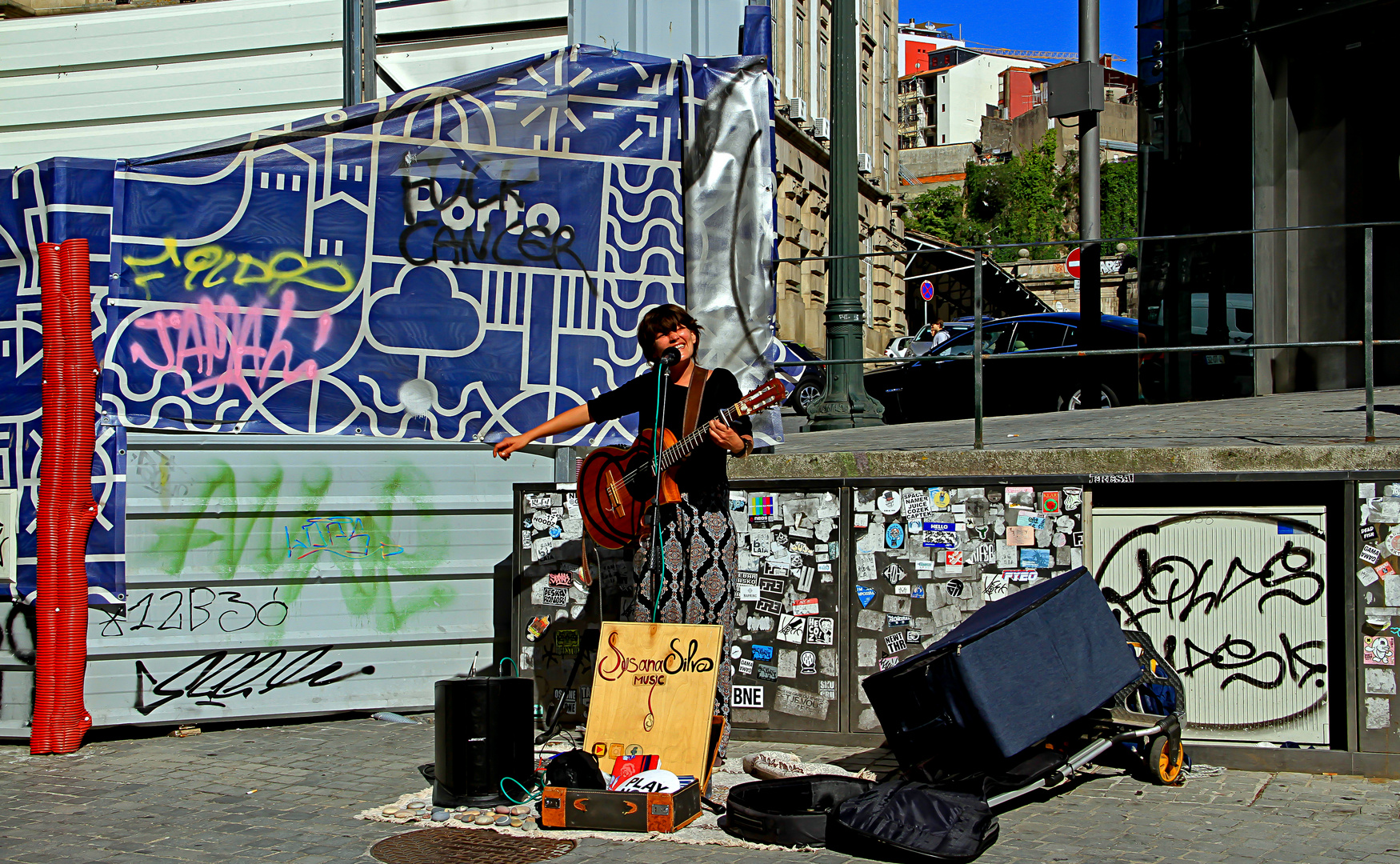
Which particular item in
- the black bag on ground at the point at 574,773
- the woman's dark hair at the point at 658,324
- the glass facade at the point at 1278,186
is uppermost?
the glass facade at the point at 1278,186

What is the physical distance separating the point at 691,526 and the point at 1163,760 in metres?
2.29

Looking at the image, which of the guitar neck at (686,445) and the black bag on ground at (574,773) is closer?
the black bag on ground at (574,773)

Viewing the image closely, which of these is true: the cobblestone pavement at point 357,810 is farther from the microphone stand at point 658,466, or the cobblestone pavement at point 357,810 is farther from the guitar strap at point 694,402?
the guitar strap at point 694,402

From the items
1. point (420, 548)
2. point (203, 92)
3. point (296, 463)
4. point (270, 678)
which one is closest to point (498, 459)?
point (420, 548)

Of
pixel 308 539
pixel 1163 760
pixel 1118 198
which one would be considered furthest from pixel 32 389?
pixel 1118 198

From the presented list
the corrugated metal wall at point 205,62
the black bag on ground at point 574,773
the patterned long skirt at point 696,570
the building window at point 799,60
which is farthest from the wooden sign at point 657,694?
the building window at point 799,60

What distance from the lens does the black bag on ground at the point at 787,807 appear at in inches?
185

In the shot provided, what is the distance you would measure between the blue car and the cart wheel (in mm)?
6390

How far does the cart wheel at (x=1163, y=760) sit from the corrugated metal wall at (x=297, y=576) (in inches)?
144

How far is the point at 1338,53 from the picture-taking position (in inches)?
434

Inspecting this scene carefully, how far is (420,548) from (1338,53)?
906 cm

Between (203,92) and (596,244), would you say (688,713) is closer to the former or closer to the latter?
(596,244)

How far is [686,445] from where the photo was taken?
565 cm

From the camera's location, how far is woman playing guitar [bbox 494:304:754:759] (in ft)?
18.8
